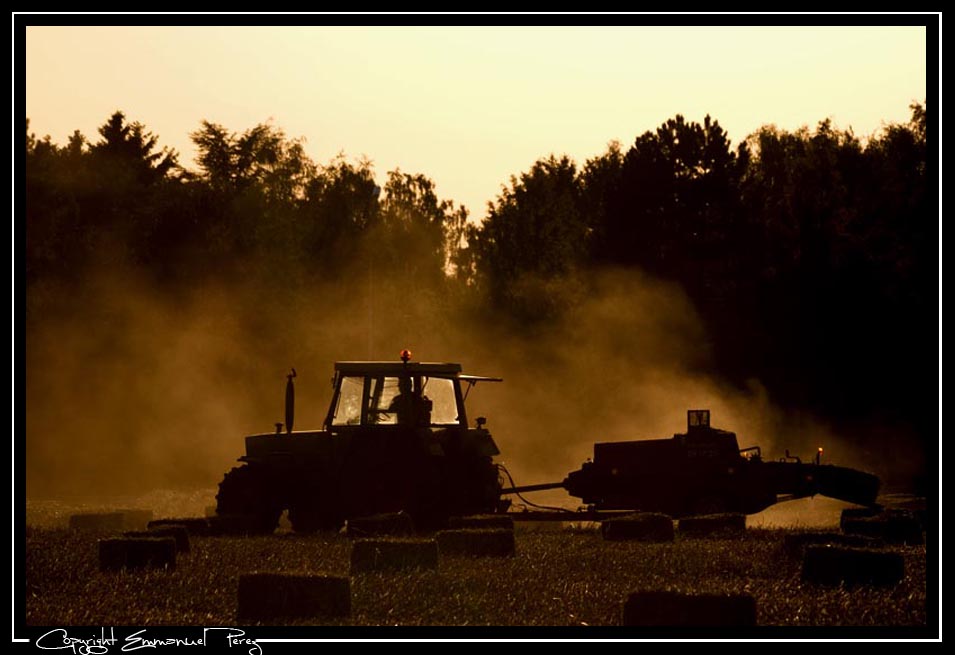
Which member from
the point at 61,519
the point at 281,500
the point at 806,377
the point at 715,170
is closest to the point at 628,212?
the point at 715,170

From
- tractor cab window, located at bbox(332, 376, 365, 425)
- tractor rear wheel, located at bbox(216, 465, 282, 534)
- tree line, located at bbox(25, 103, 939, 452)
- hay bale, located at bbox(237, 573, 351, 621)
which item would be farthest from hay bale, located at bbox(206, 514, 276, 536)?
tree line, located at bbox(25, 103, 939, 452)

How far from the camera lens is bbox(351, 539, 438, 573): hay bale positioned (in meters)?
16.3

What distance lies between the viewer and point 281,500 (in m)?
23.1

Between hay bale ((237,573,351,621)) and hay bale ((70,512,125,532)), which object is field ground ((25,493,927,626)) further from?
hay bale ((70,512,125,532))

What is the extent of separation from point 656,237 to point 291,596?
57050 millimetres

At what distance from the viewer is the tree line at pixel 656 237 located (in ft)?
185

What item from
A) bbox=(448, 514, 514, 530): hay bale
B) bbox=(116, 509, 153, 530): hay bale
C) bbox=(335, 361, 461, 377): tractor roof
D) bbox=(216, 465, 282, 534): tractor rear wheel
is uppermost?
bbox=(335, 361, 461, 377): tractor roof

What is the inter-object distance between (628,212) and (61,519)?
1613 inches

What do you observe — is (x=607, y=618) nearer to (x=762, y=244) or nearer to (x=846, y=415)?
(x=846, y=415)

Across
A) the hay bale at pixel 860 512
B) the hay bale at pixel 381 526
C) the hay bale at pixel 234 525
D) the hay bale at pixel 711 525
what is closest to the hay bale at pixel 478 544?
the hay bale at pixel 381 526

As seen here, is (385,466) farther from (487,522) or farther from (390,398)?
(487,522)

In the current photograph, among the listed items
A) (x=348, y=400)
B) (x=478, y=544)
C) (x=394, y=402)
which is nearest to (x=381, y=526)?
(x=478, y=544)

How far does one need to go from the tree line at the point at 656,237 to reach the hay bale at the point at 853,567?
33.4 m

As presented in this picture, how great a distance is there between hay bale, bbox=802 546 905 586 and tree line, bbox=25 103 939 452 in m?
33.4
